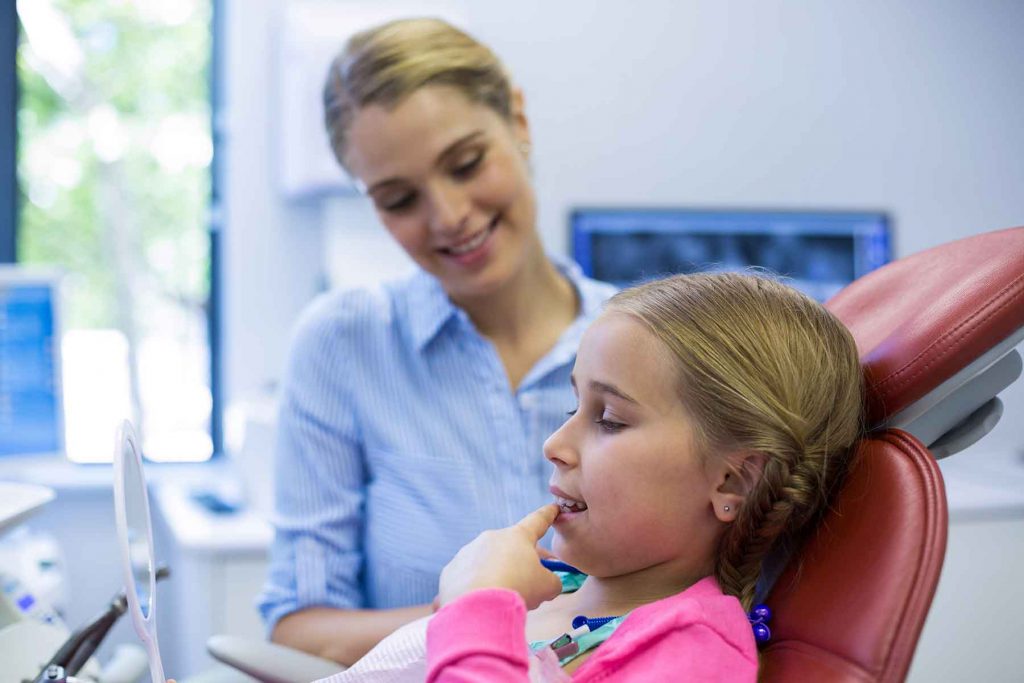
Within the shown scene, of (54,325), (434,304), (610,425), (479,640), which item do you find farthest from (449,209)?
(54,325)

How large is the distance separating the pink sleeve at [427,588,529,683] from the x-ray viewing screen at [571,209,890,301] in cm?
212

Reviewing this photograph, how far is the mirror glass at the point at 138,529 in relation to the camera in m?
0.87

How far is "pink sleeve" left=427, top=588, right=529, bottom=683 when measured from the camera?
0.79m

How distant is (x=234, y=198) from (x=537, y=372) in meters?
1.87

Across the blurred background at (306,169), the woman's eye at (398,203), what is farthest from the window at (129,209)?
the woman's eye at (398,203)

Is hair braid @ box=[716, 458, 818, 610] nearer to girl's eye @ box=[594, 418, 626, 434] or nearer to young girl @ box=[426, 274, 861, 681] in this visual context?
young girl @ box=[426, 274, 861, 681]

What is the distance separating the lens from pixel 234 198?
2980mm

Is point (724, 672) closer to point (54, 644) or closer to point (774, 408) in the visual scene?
point (774, 408)

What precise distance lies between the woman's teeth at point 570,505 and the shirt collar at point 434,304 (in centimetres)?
46

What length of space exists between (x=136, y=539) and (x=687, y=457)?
1.72 feet

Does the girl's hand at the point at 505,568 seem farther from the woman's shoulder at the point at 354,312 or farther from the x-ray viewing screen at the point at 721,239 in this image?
the x-ray viewing screen at the point at 721,239

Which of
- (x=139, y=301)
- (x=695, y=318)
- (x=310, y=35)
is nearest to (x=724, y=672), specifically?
(x=695, y=318)

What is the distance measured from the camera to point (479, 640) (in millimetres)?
795

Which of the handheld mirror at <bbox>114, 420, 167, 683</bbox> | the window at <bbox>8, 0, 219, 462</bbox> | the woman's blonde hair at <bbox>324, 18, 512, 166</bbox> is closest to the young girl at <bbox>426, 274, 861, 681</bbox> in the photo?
the handheld mirror at <bbox>114, 420, 167, 683</bbox>
